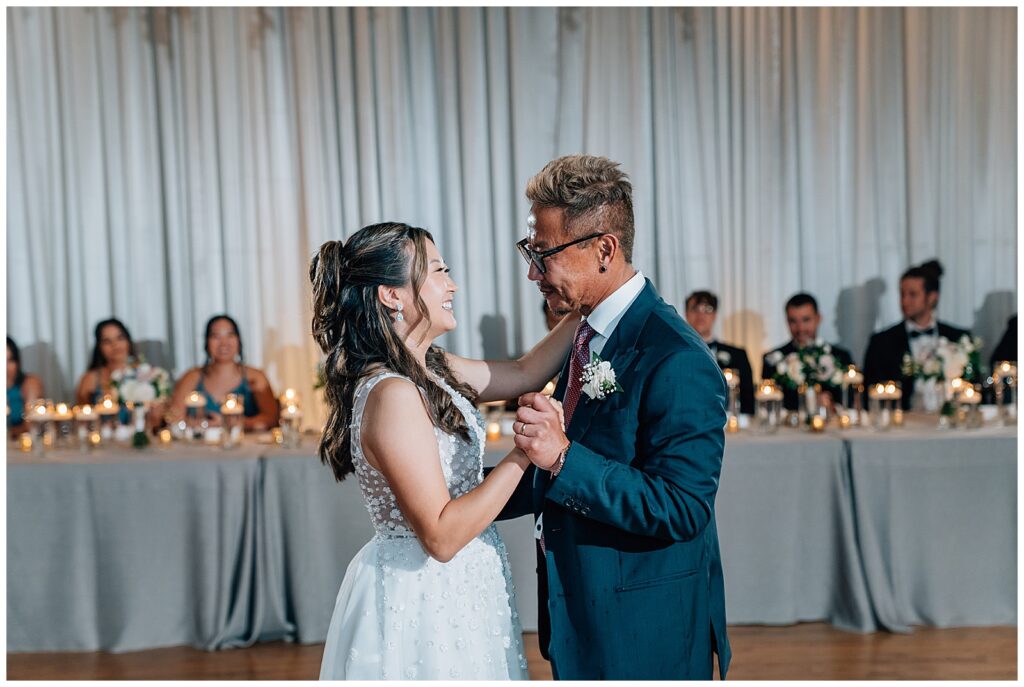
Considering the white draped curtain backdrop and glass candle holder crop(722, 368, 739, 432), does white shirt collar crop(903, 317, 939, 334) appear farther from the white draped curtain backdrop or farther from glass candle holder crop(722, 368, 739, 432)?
glass candle holder crop(722, 368, 739, 432)

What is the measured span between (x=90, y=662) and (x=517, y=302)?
12.4ft

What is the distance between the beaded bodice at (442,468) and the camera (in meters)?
2.30

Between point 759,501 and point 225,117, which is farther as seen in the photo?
point 225,117

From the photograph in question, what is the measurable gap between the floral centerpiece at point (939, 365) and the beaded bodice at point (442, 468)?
3112mm

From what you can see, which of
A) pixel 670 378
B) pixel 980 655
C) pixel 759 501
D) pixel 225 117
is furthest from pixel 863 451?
pixel 225 117

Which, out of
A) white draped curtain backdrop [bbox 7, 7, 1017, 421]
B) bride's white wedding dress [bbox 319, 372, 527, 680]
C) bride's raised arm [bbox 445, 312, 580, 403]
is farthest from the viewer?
white draped curtain backdrop [bbox 7, 7, 1017, 421]

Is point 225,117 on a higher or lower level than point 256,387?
higher

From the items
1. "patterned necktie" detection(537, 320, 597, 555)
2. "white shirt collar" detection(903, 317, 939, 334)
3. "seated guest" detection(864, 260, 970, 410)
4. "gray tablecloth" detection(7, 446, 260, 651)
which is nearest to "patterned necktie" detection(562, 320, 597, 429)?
"patterned necktie" detection(537, 320, 597, 555)

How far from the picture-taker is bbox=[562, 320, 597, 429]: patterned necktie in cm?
236

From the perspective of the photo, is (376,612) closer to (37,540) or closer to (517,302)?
(37,540)

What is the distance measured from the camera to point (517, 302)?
7172 millimetres

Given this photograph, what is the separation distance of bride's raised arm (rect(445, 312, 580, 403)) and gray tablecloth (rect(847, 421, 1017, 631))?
85.9 inches

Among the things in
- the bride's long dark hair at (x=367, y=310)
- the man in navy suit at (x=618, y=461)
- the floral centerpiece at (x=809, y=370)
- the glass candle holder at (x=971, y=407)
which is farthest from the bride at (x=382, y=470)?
the glass candle holder at (x=971, y=407)

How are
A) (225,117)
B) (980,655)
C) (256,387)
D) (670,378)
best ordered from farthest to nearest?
(225,117), (256,387), (980,655), (670,378)
